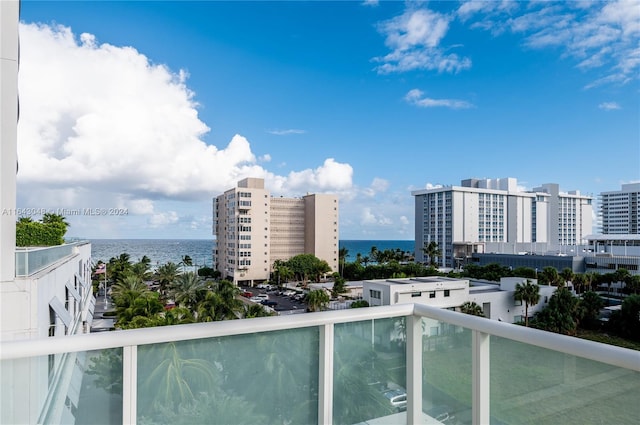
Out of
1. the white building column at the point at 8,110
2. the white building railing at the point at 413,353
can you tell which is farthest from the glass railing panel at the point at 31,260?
the white building railing at the point at 413,353

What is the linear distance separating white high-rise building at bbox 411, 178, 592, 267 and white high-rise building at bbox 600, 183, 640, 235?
2.08 meters

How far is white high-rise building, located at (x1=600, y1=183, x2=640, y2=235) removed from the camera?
55219 mm

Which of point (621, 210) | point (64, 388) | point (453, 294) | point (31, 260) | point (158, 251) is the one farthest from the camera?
point (158, 251)

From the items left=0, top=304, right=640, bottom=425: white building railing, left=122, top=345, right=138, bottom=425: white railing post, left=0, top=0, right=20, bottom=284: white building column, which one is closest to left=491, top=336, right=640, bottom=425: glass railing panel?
left=0, top=304, right=640, bottom=425: white building railing

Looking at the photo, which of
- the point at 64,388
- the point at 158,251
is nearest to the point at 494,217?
the point at 158,251

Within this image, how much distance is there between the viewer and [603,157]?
51.7 m

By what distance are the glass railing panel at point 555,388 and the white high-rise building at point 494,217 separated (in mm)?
49817

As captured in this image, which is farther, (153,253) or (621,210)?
(153,253)

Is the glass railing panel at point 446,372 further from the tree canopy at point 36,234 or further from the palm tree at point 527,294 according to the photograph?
the palm tree at point 527,294

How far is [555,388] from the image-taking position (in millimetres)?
1175

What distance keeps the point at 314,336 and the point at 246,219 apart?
3927cm

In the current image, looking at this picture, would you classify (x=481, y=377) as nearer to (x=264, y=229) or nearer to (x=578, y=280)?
(x=578, y=280)

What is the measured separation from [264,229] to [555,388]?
132 ft

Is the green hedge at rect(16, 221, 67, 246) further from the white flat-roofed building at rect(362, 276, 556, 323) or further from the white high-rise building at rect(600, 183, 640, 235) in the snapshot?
the white high-rise building at rect(600, 183, 640, 235)
